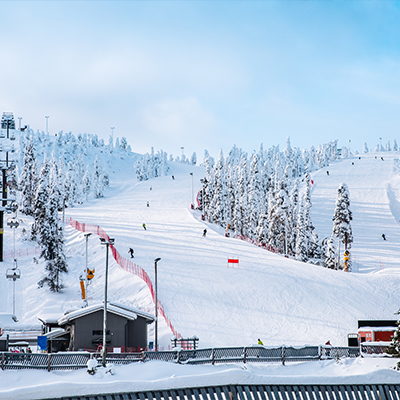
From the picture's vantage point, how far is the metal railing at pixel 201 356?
56.4 feet

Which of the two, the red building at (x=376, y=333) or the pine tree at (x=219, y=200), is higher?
the pine tree at (x=219, y=200)

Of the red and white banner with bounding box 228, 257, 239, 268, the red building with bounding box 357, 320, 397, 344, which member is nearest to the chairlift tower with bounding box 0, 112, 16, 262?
the red and white banner with bounding box 228, 257, 239, 268

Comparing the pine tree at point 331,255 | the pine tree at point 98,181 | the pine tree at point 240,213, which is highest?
the pine tree at point 98,181

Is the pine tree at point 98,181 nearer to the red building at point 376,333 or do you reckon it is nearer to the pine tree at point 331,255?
the pine tree at point 331,255

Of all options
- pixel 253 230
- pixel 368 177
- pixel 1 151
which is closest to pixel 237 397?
pixel 1 151

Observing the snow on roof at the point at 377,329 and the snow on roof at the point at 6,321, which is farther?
the snow on roof at the point at 6,321

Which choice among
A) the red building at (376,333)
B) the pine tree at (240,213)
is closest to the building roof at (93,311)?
the red building at (376,333)

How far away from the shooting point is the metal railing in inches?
677

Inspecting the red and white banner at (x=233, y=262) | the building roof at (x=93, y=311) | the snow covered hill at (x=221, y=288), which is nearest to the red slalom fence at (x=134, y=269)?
the snow covered hill at (x=221, y=288)

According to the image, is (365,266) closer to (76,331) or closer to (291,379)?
(76,331)

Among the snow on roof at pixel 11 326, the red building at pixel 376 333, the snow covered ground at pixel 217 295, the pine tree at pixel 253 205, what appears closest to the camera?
the snow covered ground at pixel 217 295

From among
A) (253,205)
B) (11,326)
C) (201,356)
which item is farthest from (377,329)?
(253,205)

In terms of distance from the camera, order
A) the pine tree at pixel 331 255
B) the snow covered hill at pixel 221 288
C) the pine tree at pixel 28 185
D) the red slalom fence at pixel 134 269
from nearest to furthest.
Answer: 1. the snow covered hill at pixel 221 288
2. the red slalom fence at pixel 134 269
3. the pine tree at pixel 331 255
4. the pine tree at pixel 28 185

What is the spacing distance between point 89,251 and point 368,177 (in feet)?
303
